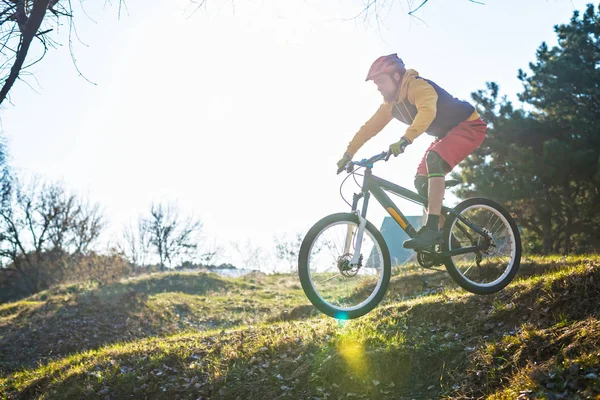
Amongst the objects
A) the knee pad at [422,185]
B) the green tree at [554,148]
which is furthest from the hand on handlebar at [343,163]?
the green tree at [554,148]

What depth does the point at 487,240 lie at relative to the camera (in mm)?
5309

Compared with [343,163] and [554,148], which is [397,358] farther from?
[554,148]

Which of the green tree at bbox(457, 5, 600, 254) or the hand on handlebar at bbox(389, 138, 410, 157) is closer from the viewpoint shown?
the hand on handlebar at bbox(389, 138, 410, 157)

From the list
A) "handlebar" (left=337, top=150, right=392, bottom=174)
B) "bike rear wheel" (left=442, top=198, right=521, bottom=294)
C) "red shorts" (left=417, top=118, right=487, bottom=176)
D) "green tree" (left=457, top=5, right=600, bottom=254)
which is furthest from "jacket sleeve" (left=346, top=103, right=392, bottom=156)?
"green tree" (left=457, top=5, right=600, bottom=254)

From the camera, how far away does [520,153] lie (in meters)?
21.3

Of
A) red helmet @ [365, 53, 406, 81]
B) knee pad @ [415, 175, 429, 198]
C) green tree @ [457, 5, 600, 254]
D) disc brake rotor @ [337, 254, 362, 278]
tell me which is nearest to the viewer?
disc brake rotor @ [337, 254, 362, 278]

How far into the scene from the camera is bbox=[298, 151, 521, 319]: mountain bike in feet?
15.1

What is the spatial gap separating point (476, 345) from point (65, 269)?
3292cm

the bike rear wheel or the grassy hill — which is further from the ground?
the bike rear wheel

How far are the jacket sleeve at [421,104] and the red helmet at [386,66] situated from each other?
24cm

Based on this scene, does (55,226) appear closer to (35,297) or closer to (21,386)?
(35,297)

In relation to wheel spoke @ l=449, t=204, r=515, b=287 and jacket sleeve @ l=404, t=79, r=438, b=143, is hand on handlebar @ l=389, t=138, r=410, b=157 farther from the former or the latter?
wheel spoke @ l=449, t=204, r=515, b=287

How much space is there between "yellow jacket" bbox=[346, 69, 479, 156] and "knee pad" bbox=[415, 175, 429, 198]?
0.51 meters

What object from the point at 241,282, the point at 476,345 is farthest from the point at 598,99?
the point at 476,345
